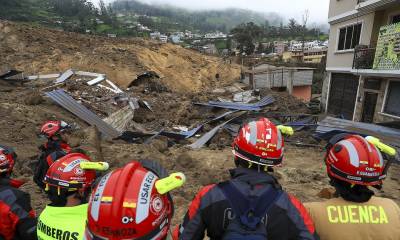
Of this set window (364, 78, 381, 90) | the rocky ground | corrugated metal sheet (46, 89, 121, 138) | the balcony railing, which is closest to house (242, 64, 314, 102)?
the rocky ground

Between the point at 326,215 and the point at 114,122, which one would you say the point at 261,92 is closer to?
the point at 114,122

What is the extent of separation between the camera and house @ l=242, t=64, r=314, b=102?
77.7 feet

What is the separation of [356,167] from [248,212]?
79cm

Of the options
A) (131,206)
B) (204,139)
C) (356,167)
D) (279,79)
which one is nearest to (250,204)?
(131,206)

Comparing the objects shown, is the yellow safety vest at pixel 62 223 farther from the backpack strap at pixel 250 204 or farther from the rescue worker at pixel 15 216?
the backpack strap at pixel 250 204

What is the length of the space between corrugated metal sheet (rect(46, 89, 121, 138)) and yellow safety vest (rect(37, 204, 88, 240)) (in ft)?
27.0

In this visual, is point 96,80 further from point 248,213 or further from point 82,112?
point 248,213

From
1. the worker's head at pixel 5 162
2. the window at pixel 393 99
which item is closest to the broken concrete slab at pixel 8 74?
the worker's head at pixel 5 162

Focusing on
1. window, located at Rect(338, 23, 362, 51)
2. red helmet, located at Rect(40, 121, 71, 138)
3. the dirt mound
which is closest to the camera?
red helmet, located at Rect(40, 121, 71, 138)

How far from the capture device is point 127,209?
61.5 inches

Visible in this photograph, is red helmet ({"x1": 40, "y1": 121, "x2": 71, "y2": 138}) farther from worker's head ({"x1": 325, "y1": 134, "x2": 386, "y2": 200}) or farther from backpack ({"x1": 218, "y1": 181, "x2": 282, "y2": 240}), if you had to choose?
worker's head ({"x1": 325, "y1": 134, "x2": 386, "y2": 200})

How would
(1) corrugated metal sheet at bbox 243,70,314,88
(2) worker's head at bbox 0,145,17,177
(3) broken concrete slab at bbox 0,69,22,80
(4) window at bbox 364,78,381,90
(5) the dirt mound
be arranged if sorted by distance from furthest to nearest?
(1) corrugated metal sheet at bbox 243,70,314,88
(5) the dirt mound
(4) window at bbox 364,78,381,90
(3) broken concrete slab at bbox 0,69,22,80
(2) worker's head at bbox 0,145,17,177

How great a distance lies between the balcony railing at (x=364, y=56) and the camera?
45.1 ft

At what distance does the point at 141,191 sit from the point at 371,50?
14.9m
